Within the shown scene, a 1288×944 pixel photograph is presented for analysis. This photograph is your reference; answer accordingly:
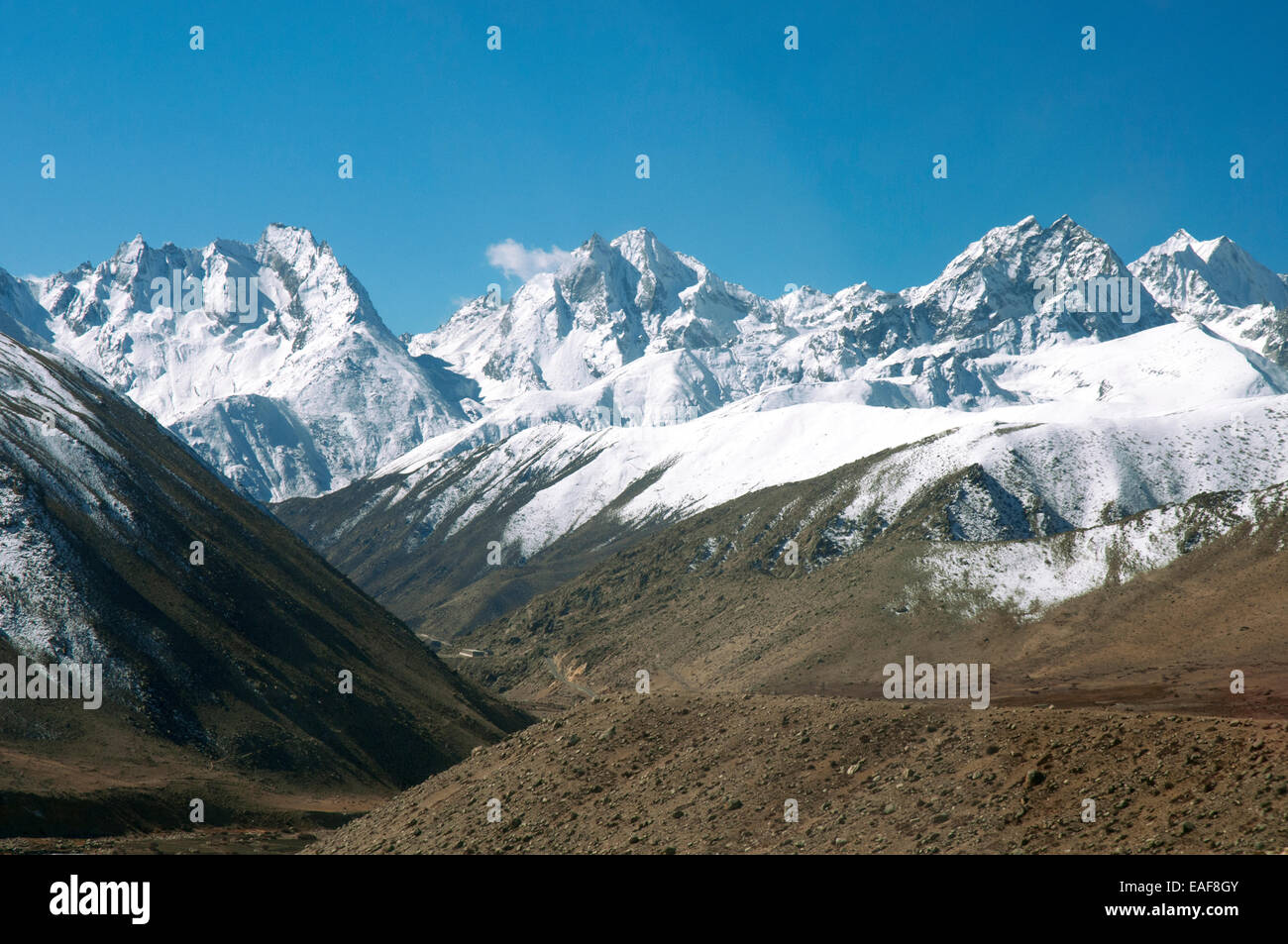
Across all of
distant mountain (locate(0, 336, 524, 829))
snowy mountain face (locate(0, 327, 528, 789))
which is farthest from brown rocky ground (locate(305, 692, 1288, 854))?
snowy mountain face (locate(0, 327, 528, 789))

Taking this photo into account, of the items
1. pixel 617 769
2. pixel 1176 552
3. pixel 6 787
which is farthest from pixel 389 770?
pixel 1176 552

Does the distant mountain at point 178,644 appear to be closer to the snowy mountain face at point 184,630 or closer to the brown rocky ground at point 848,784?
the snowy mountain face at point 184,630

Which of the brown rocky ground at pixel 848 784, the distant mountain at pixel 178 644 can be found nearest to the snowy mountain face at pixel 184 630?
the distant mountain at pixel 178 644

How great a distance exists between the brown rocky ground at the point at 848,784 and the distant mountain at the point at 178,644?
32.7 m

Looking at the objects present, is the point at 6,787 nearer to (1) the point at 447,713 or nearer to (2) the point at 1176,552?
(1) the point at 447,713

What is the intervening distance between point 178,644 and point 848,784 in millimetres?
69423

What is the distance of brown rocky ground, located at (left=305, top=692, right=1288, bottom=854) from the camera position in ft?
95.2

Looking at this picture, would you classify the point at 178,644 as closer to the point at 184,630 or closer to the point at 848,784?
the point at 184,630

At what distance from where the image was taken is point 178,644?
88062 mm

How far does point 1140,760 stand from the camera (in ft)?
104

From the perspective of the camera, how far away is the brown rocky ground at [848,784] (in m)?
29.0

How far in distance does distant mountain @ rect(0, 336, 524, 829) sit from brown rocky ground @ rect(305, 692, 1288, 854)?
107ft

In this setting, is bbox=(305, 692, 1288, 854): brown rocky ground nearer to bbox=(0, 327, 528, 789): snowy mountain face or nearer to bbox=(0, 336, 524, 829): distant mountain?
bbox=(0, 336, 524, 829): distant mountain
